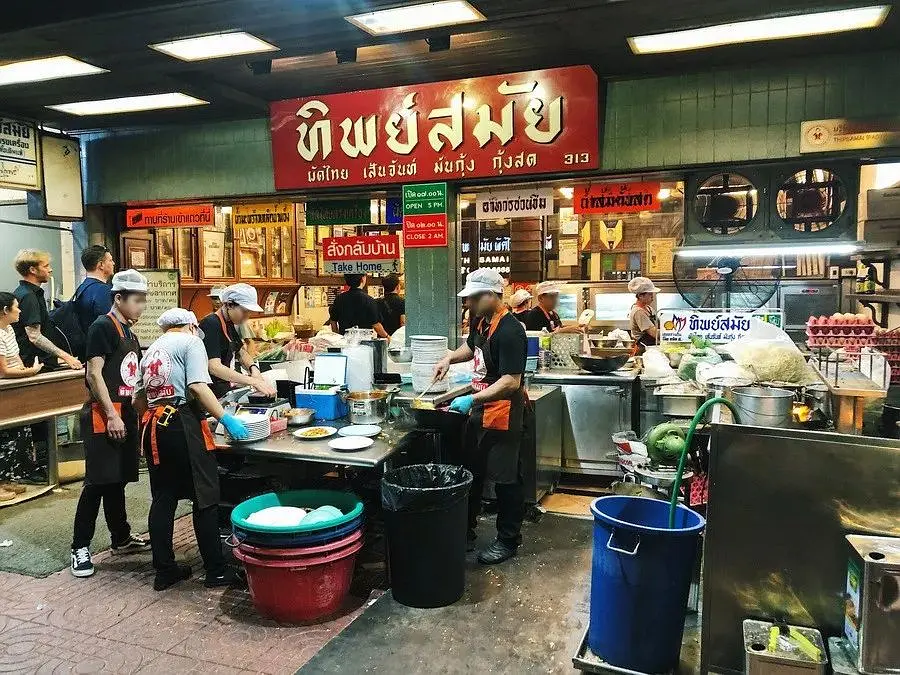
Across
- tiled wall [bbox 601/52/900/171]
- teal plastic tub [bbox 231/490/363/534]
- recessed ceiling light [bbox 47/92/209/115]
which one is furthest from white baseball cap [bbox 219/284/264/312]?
tiled wall [bbox 601/52/900/171]

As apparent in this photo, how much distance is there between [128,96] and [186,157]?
1307 millimetres

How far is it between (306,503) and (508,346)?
69.4 inches

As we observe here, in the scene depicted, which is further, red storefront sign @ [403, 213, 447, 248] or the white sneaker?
red storefront sign @ [403, 213, 447, 248]

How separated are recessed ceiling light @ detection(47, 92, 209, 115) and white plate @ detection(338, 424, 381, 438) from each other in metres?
3.94

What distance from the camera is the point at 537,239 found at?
463 inches

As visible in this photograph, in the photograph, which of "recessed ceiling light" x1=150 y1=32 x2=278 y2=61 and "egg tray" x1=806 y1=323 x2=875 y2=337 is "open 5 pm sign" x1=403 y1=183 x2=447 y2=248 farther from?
"egg tray" x1=806 y1=323 x2=875 y2=337

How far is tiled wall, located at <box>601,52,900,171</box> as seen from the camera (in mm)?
5570

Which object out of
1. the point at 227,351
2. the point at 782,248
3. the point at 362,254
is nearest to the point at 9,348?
the point at 227,351

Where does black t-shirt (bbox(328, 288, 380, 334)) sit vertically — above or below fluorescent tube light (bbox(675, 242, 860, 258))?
below

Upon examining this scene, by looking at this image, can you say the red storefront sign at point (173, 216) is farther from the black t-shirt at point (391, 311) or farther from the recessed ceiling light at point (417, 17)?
the recessed ceiling light at point (417, 17)

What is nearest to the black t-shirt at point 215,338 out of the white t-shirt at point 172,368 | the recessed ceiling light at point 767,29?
the white t-shirt at point 172,368

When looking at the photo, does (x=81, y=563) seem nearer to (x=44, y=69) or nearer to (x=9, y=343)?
(x=9, y=343)

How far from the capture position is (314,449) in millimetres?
4336

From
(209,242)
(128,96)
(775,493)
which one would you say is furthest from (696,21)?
(209,242)
